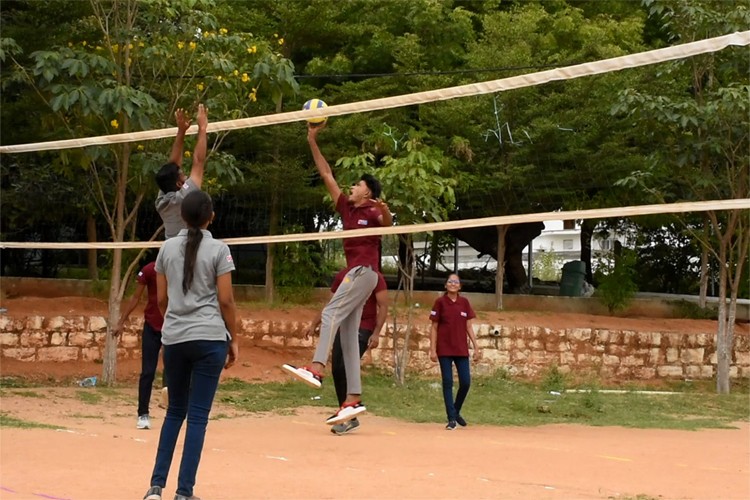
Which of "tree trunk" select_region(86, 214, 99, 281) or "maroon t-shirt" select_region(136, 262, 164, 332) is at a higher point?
"tree trunk" select_region(86, 214, 99, 281)

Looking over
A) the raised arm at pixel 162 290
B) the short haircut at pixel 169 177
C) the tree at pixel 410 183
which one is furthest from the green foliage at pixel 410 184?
the raised arm at pixel 162 290

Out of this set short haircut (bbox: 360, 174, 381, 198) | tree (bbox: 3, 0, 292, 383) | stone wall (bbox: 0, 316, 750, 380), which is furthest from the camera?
stone wall (bbox: 0, 316, 750, 380)

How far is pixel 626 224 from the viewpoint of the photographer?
2295 cm

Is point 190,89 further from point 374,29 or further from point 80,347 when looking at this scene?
point 374,29

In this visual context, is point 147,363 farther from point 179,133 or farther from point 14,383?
point 14,383

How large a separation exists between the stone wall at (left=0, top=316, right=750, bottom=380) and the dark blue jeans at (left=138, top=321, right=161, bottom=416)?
667 centimetres

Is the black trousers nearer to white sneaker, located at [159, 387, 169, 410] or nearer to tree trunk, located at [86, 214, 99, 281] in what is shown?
white sneaker, located at [159, 387, 169, 410]

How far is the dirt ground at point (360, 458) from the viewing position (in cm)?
607

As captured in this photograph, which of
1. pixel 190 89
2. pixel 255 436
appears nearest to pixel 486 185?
pixel 190 89

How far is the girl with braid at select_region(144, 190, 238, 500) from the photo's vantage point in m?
5.16

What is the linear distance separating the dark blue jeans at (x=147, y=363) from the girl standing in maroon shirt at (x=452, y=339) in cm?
282

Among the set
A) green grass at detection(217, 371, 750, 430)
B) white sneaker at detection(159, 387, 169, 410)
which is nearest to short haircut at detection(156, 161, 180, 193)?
white sneaker at detection(159, 387, 169, 410)

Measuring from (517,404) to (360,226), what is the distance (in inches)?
225

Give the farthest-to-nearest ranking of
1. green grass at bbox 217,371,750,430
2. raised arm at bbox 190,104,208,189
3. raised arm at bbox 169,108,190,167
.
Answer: green grass at bbox 217,371,750,430 < raised arm at bbox 169,108,190,167 < raised arm at bbox 190,104,208,189
